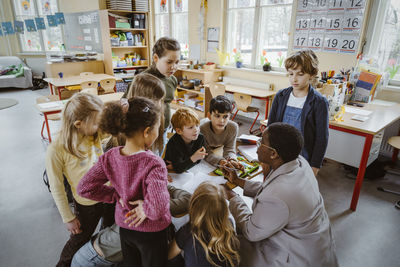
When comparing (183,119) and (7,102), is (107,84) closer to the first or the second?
(7,102)

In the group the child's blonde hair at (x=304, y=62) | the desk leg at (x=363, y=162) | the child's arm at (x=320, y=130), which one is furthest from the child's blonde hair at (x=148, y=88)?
the desk leg at (x=363, y=162)

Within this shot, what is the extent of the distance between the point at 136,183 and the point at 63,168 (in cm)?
67

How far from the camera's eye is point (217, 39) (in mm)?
5086

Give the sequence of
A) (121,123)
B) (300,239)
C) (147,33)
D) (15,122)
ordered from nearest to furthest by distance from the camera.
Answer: (121,123), (300,239), (15,122), (147,33)

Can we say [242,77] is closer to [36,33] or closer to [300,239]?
[300,239]

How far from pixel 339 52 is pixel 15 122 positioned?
5.54 metres

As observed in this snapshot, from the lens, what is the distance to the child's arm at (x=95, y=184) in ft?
3.36

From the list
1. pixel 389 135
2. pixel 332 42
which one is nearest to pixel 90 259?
pixel 389 135

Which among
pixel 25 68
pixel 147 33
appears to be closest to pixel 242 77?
pixel 147 33

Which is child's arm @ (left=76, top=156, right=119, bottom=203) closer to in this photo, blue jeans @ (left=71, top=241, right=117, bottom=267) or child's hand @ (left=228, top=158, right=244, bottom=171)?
blue jeans @ (left=71, top=241, right=117, bottom=267)

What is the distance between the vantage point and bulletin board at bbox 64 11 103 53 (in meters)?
5.82

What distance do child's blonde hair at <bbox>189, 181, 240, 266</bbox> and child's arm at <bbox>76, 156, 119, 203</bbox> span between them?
0.35 meters

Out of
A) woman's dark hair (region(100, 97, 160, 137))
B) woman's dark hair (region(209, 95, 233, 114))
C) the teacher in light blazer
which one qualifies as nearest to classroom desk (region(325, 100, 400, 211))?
woman's dark hair (region(209, 95, 233, 114))

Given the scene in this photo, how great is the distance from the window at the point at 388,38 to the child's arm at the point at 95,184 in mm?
3783
